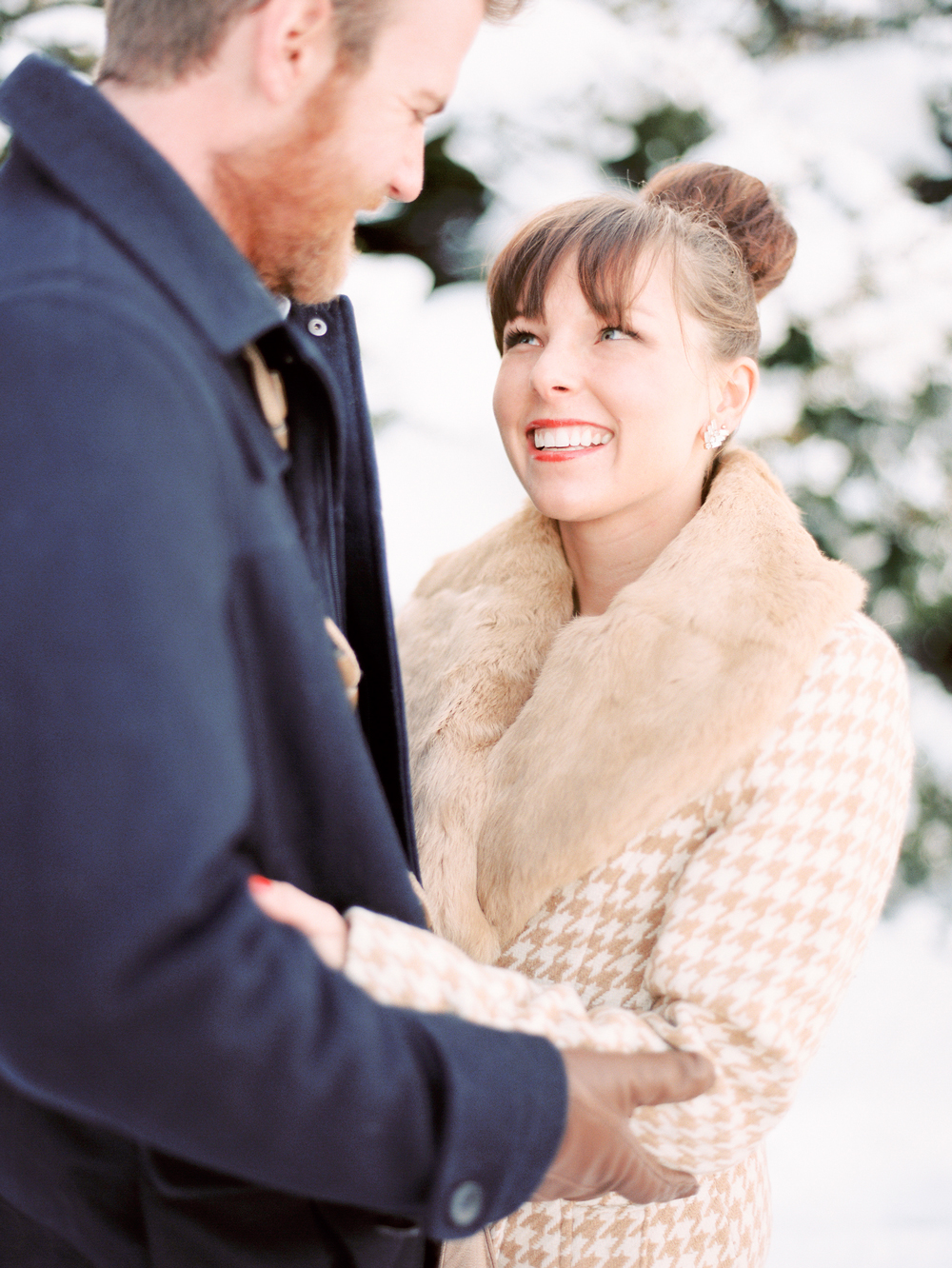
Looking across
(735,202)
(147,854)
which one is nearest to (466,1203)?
(147,854)

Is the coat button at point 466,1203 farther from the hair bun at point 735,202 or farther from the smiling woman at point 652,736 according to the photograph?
the hair bun at point 735,202

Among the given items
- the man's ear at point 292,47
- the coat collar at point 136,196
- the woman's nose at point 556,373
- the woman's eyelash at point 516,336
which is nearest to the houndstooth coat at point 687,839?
the woman's nose at point 556,373

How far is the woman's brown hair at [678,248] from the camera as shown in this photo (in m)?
1.53

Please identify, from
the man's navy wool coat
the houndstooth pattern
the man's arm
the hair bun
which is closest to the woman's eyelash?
the hair bun

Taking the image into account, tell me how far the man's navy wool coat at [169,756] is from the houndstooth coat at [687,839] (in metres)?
0.16

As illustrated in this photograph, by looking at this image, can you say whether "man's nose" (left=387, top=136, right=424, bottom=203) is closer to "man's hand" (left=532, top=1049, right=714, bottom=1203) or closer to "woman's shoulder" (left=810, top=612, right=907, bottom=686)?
"woman's shoulder" (left=810, top=612, right=907, bottom=686)

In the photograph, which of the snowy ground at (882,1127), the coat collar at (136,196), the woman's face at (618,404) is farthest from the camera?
the snowy ground at (882,1127)

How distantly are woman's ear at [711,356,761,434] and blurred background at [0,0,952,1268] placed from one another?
0.82 meters

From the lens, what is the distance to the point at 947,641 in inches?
103

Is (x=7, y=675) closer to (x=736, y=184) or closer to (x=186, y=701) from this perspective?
(x=186, y=701)

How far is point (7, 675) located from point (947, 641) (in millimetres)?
2430

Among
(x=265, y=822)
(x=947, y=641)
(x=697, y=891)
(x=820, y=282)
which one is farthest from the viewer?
(x=947, y=641)

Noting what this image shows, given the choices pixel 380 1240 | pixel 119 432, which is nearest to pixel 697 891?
pixel 380 1240

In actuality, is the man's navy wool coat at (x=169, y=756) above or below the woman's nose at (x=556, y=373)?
above
